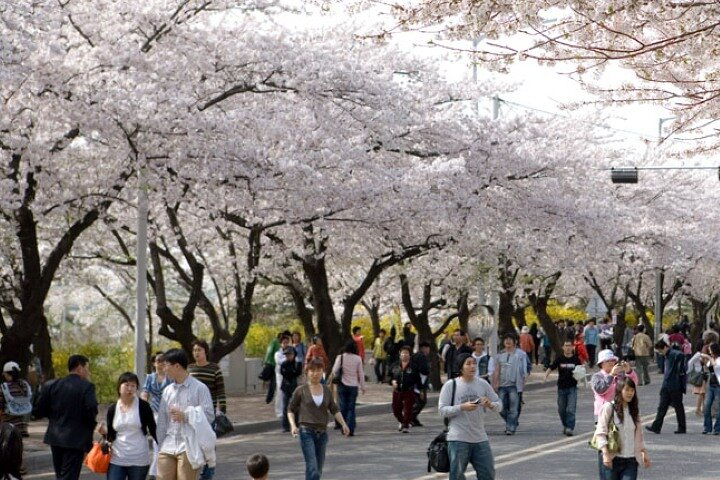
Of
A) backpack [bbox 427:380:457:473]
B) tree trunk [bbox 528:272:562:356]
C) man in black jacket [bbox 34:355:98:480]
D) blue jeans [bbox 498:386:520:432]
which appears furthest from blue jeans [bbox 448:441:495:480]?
tree trunk [bbox 528:272:562:356]

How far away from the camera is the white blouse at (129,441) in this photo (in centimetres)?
1112

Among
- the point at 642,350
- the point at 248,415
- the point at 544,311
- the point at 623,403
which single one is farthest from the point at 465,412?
the point at 544,311

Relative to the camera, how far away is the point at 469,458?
12.6m

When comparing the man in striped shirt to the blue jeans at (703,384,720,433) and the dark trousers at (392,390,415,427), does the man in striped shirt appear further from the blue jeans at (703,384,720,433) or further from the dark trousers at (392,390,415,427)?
the blue jeans at (703,384,720,433)

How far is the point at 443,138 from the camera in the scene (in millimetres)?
26844

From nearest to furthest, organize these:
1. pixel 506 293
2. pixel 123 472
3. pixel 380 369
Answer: pixel 123 472 < pixel 380 369 < pixel 506 293

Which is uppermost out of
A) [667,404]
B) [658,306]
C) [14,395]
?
[658,306]

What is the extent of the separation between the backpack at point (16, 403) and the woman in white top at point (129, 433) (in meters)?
5.57

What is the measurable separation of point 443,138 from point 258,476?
19213 mm

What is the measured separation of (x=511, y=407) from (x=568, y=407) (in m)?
0.90

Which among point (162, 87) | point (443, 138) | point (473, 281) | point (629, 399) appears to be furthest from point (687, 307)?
point (629, 399)

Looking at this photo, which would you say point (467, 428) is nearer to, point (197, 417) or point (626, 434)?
point (626, 434)

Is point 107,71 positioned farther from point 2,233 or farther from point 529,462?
point 529,462

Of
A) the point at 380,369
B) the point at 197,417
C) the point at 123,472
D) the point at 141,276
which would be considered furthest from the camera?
the point at 380,369
